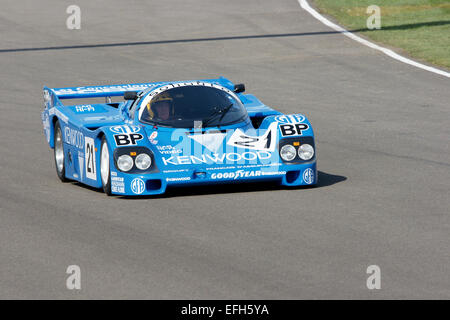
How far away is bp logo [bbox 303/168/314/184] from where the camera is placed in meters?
11.3

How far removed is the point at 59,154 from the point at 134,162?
2.51 meters

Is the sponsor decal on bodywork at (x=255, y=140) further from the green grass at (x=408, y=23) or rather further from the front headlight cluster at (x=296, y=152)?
the green grass at (x=408, y=23)

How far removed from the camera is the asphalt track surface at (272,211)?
25.8ft

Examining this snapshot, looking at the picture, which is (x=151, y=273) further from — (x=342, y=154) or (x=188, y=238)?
(x=342, y=154)

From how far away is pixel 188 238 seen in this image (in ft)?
30.3

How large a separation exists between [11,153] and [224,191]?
14.3ft

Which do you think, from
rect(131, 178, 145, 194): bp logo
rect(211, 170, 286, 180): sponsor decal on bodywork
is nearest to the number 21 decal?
rect(131, 178, 145, 194): bp logo

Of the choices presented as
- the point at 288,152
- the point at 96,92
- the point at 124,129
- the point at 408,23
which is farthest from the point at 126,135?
the point at 408,23

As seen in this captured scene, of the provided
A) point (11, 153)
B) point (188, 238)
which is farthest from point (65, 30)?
point (188, 238)

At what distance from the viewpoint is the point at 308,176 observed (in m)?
11.3

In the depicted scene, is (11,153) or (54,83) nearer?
(11,153)

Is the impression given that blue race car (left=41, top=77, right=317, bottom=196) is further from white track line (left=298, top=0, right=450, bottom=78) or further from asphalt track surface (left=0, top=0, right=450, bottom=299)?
white track line (left=298, top=0, right=450, bottom=78)

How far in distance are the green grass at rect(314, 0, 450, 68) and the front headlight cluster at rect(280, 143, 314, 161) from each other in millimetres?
10910

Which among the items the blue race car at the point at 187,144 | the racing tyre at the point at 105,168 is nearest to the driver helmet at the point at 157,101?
the blue race car at the point at 187,144
